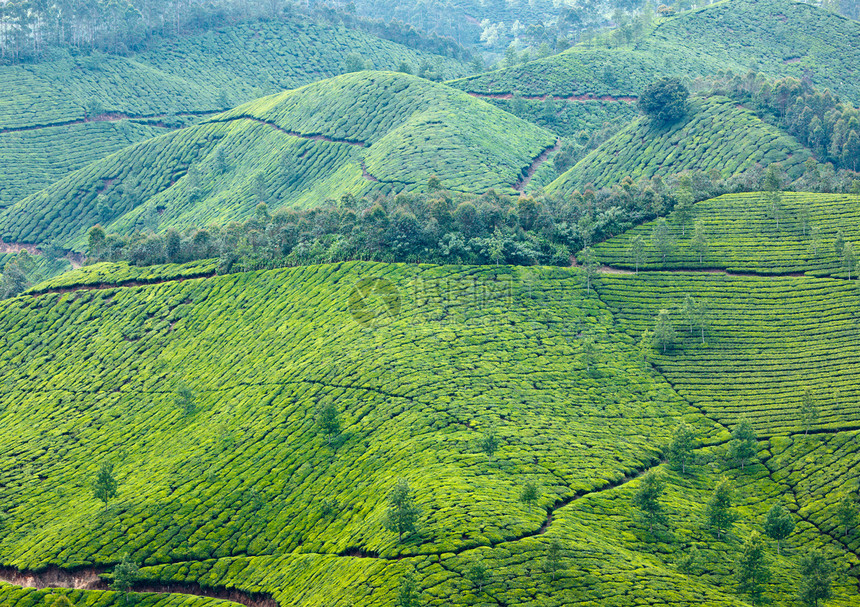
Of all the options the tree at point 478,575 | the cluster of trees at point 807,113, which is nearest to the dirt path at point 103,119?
the cluster of trees at point 807,113

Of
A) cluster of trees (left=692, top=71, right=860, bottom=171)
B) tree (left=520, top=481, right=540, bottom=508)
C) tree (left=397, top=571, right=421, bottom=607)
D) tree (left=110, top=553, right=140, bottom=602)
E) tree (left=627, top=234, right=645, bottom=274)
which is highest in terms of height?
cluster of trees (left=692, top=71, right=860, bottom=171)

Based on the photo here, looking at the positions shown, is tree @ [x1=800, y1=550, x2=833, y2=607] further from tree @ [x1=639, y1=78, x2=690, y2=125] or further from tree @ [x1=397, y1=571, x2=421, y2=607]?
tree @ [x1=639, y1=78, x2=690, y2=125]

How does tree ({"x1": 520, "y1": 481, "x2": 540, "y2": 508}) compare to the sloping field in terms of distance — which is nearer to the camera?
tree ({"x1": 520, "y1": 481, "x2": 540, "y2": 508})

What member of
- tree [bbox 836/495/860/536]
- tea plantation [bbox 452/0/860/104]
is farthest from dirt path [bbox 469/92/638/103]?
tree [bbox 836/495/860/536]

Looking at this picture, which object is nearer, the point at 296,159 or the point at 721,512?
→ the point at 721,512

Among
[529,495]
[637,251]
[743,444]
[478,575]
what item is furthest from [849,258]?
[478,575]

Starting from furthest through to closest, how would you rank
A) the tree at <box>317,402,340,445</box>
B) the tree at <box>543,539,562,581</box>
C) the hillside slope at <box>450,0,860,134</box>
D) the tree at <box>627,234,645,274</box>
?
1. the hillside slope at <box>450,0,860,134</box>
2. the tree at <box>627,234,645,274</box>
3. the tree at <box>317,402,340,445</box>
4. the tree at <box>543,539,562,581</box>

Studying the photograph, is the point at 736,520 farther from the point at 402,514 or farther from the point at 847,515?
the point at 402,514
